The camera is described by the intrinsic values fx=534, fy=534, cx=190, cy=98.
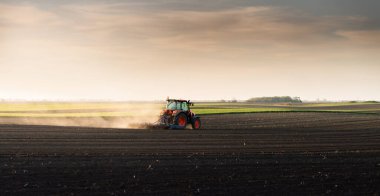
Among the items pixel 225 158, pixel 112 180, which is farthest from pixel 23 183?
pixel 225 158

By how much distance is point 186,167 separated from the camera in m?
17.4

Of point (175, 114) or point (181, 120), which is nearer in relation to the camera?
point (175, 114)

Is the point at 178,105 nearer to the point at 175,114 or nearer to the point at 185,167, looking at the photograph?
the point at 175,114

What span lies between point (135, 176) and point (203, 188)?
2.61 m

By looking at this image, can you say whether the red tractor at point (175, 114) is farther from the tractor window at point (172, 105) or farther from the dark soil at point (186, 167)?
the dark soil at point (186, 167)

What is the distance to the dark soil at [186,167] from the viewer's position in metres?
13.7

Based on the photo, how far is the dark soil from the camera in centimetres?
1374

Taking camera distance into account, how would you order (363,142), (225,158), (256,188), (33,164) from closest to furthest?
(256,188), (33,164), (225,158), (363,142)

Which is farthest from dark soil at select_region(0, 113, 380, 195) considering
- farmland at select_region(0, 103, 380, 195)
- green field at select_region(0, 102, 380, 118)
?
green field at select_region(0, 102, 380, 118)

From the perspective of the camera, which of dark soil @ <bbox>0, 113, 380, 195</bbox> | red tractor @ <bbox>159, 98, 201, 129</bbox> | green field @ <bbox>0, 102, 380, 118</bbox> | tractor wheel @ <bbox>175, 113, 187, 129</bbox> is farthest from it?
green field @ <bbox>0, 102, 380, 118</bbox>

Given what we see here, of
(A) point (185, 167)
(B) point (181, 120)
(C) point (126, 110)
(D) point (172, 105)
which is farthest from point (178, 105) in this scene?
(C) point (126, 110)

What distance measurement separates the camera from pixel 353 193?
1330cm

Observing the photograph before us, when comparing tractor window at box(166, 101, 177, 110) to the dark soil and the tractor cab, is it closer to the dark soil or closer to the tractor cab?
the tractor cab

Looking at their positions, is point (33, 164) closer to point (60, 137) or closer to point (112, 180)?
point (112, 180)
